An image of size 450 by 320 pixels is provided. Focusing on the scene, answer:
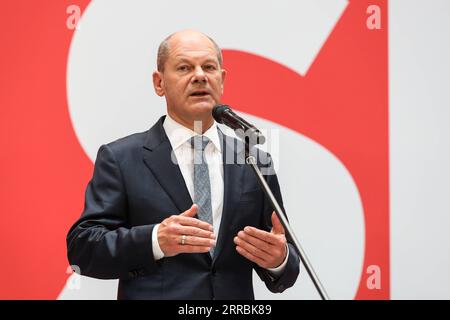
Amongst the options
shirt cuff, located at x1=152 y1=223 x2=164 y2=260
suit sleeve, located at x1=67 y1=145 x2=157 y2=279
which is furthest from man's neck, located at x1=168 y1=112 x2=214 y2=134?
shirt cuff, located at x1=152 y1=223 x2=164 y2=260

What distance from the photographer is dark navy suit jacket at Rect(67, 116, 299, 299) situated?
6.00ft

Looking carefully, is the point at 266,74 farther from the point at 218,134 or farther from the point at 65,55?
the point at 65,55

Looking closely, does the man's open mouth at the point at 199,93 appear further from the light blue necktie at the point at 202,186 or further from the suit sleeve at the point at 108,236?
the suit sleeve at the point at 108,236

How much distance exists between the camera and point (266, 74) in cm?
281

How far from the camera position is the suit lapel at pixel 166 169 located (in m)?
1.97

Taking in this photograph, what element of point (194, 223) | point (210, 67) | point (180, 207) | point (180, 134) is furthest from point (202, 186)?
point (210, 67)

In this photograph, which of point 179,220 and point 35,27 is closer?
point 179,220

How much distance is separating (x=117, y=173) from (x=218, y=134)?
0.43m

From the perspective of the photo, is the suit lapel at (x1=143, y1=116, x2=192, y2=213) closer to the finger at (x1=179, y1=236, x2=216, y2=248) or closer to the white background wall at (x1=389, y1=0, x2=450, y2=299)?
the finger at (x1=179, y1=236, x2=216, y2=248)

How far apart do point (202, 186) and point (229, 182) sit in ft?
0.37

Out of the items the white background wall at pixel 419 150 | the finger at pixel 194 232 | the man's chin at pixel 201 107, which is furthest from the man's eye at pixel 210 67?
the white background wall at pixel 419 150

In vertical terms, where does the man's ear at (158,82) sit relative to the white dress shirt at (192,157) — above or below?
above
